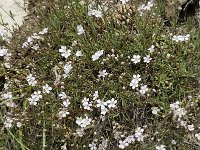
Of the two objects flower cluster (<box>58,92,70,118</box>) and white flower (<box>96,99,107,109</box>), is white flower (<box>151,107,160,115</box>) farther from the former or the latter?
flower cluster (<box>58,92,70,118</box>)

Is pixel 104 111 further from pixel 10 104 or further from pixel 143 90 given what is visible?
pixel 10 104

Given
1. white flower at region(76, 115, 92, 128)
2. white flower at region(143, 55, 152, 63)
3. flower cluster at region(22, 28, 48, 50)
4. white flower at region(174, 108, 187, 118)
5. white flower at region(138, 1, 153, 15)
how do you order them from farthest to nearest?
flower cluster at region(22, 28, 48, 50) < white flower at region(138, 1, 153, 15) < white flower at region(143, 55, 152, 63) < white flower at region(76, 115, 92, 128) < white flower at region(174, 108, 187, 118)

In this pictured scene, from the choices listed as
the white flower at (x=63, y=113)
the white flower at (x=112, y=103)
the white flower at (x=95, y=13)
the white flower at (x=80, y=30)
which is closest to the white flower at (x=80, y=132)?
the white flower at (x=63, y=113)

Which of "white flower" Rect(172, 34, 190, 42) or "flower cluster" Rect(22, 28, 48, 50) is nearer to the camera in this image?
"white flower" Rect(172, 34, 190, 42)

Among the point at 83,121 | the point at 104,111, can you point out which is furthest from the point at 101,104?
the point at 83,121

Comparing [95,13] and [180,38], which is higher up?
[95,13]

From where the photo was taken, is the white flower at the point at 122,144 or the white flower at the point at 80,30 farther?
the white flower at the point at 80,30

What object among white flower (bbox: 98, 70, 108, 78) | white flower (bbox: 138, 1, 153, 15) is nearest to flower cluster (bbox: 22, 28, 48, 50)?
white flower (bbox: 98, 70, 108, 78)

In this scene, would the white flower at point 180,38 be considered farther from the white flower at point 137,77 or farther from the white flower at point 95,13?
the white flower at point 95,13

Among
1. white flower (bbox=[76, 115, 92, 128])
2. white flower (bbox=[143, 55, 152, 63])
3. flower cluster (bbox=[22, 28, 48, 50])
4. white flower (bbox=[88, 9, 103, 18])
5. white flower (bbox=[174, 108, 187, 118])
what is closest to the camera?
white flower (bbox=[174, 108, 187, 118])
